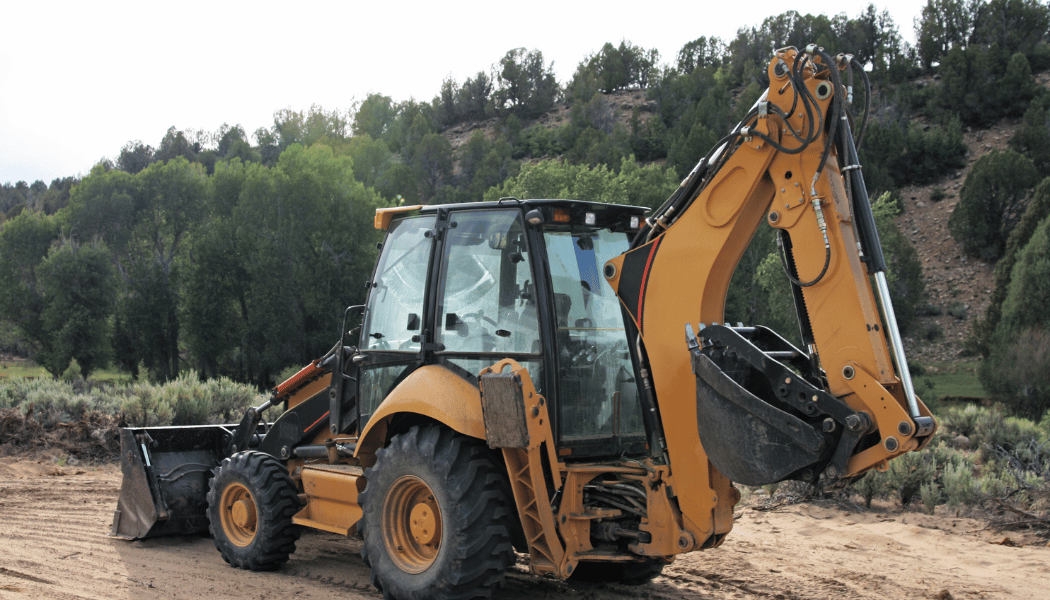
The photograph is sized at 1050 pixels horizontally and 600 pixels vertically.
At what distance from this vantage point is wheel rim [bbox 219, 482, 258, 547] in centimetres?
644

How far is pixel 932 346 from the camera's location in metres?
44.6

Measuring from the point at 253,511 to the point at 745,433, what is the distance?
13.5ft

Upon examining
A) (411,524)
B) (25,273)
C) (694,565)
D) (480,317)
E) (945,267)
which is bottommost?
(945,267)

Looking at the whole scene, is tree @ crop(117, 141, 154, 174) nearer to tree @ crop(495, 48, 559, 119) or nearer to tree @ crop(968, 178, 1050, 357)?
tree @ crop(495, 48, 559, 119)

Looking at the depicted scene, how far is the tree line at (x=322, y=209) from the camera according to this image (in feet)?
127

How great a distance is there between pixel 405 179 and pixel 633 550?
6028 centimetres

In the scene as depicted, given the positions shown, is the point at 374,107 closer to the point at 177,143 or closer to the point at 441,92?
the point at 441,92

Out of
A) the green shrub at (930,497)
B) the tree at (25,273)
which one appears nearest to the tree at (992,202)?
the green shrub at (930,497)

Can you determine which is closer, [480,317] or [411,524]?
[411,524]

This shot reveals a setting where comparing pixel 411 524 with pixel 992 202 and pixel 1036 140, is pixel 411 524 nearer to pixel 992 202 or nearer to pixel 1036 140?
pixel 992 202

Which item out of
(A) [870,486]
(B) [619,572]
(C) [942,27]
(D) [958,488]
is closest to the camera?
(B) [619,572]

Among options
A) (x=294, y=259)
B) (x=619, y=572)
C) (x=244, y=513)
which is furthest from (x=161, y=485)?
(x=294, y=259)

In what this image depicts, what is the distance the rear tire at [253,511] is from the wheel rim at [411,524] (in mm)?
1441

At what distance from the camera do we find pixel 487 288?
5324 mm
